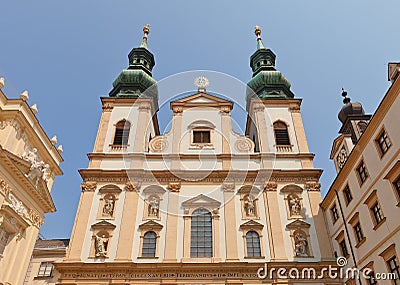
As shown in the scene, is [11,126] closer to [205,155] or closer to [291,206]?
[205,155]

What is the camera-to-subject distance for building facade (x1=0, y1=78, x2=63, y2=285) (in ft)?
54.3

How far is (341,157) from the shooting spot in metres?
22.6

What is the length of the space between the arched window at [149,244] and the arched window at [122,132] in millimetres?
8505

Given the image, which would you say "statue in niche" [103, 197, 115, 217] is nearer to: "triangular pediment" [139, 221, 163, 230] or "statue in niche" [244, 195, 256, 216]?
"triangular pediment" [139, 221, 163, 230]

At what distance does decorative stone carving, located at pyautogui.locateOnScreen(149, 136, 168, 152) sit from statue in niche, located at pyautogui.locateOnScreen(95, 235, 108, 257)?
27.2ft

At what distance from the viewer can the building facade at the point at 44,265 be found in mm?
24416

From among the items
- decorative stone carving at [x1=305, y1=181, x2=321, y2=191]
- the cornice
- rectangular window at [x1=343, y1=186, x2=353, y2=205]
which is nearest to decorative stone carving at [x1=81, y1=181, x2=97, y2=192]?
the cornice

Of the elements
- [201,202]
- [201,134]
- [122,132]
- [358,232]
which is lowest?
[358,232]

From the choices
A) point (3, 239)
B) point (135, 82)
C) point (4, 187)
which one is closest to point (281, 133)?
point (135, 82)

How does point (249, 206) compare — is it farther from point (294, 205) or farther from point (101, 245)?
point (101, 245)

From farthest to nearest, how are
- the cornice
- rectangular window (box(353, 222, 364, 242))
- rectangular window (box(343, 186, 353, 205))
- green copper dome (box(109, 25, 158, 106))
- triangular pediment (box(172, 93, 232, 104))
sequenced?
green copper dome (box(109, 25, 158, 106))
triangular pediment (box(172, 93, 232, 104))
the cornice
rectangular window (box(343, 186, 353, 205))
rectangular window (box(353, 222, 364, 242))

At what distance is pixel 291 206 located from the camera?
78.1ft

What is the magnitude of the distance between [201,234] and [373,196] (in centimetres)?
1110

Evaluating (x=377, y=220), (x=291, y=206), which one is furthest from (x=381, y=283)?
(x=291, y=206)
